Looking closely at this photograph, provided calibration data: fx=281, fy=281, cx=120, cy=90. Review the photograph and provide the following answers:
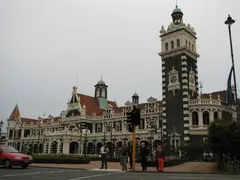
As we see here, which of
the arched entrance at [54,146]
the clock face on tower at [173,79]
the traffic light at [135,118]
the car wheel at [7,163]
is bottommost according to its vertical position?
the car wheel at [7,163]

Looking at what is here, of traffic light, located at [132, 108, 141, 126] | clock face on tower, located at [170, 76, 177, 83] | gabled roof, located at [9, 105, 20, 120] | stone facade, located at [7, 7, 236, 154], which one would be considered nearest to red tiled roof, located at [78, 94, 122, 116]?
stone facade, located at [7, 7, 236, 154]

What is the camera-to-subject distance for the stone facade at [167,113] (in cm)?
4347

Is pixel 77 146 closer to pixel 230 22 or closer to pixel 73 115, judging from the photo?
pixel 73 115

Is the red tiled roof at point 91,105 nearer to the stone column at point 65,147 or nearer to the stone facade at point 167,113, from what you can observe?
the stone facade at point 167,113

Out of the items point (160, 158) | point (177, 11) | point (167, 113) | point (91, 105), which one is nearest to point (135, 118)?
point (160, 158)

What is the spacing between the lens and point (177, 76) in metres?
46.1

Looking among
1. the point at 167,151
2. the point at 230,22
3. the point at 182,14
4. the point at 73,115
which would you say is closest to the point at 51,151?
the point at 73,115

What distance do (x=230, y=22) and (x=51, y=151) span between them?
4685 cm

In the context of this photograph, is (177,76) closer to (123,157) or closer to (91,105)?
(91,105)

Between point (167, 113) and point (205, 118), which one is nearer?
point (205, 118)

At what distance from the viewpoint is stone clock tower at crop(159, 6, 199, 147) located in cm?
4391

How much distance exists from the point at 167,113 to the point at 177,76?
6285mm

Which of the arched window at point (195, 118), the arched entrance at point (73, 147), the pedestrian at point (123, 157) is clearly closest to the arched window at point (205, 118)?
the arched window at point (195, 118)

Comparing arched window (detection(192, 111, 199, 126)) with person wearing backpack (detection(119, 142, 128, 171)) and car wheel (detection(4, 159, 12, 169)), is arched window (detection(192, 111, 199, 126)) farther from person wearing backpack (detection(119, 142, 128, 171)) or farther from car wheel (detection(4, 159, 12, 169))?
car wheel (detection(4, 159, 12, 169))
